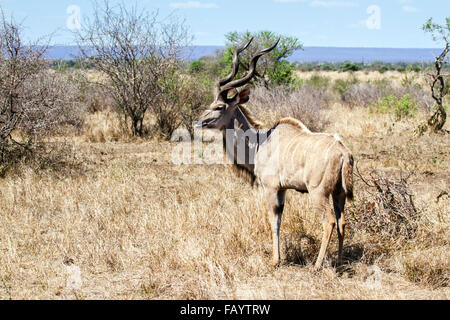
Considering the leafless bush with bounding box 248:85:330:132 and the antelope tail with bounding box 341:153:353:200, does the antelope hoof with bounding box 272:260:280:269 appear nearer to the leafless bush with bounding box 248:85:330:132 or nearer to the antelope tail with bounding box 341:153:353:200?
the antelope tail with bounding box 341:153:353:200

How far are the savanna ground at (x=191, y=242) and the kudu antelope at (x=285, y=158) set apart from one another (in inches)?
14.3

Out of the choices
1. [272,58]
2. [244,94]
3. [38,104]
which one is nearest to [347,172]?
[244,94]

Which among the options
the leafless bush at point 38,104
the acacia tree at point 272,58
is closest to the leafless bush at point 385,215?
the leafless bush at point 38,104

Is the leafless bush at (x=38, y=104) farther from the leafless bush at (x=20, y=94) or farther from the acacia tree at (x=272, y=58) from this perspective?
the acacia tree at (x=272, y=58)

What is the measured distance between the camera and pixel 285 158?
188 inches

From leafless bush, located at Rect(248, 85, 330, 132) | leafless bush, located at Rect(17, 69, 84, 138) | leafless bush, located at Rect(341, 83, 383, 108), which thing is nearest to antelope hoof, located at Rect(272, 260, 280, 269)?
leafless bush, located at Rect(17, 69, 84, 138)

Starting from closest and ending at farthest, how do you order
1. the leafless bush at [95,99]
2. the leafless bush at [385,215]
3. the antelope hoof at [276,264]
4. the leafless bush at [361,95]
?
the antelope hoof at [276,264] → the leafless bush at [385,215] → the leafless bush at [95,99] → the leafless bush at [361,95]

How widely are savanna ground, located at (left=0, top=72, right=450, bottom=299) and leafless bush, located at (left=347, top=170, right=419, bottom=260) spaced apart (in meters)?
0.02

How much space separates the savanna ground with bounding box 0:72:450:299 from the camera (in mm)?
4203

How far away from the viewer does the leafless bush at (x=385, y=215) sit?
493cm

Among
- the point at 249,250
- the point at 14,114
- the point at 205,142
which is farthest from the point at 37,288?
the point at 205,142

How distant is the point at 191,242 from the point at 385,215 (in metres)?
2.10
